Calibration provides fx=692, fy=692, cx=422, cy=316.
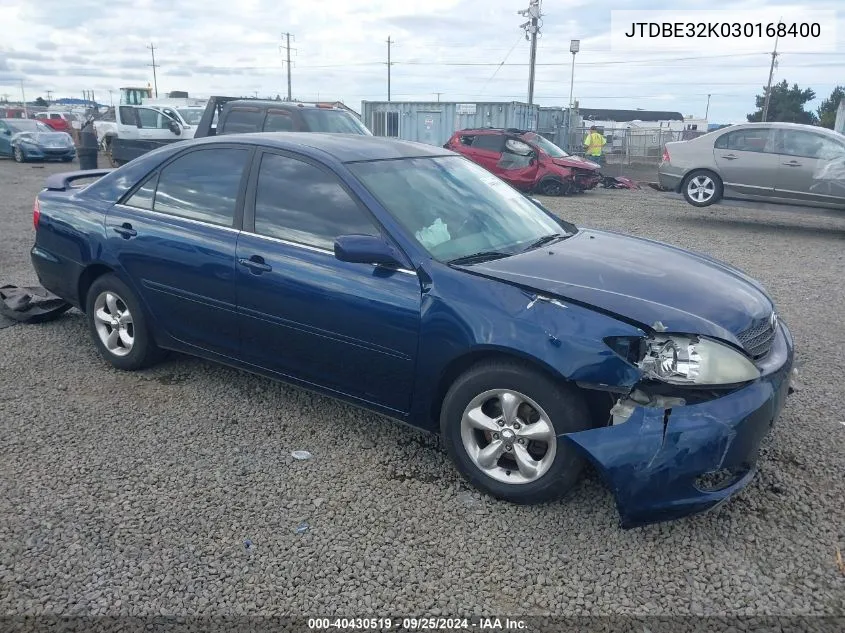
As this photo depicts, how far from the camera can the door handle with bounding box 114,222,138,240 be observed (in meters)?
4.32

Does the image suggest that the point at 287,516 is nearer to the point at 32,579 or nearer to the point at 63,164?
the point at 32,579

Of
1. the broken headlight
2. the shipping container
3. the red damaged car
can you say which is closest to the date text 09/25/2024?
the broken headlight

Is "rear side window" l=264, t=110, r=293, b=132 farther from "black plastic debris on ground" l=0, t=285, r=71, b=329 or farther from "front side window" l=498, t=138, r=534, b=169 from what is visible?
"front side window" l=498, t=138, r=534, b=169

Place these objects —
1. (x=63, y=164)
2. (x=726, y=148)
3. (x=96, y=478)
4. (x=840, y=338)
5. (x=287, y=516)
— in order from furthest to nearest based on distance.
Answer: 1. (x=63, y=164)
2. (x=726, y=148)
3. (x=840, y=338)
4. (x=96, y=478)
5. (x=287, y=516)

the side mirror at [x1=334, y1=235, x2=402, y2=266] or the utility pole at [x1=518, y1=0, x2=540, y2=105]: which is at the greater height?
the utility pole at [x1=518, y1=0, x2=540, y2=105]

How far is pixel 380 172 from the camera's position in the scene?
3.75 metres

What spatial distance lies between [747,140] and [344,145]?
9985 millimetres

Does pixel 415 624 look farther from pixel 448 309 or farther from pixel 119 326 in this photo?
pixel 119 326

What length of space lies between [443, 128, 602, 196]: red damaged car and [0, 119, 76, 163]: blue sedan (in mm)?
14005

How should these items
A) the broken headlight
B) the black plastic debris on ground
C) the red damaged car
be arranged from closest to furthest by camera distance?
1. the broken headlight
2. the black plastic debris on ground
3. the red damaged car

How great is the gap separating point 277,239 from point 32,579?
1.93 m

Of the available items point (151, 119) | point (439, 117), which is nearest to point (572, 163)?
point (439, 117)

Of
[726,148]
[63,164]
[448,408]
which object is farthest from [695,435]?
[63,164]

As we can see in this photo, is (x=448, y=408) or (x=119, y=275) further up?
(x=119, y=275)
